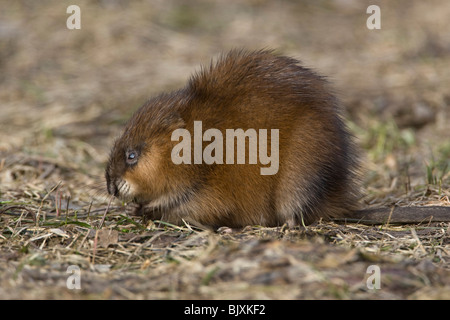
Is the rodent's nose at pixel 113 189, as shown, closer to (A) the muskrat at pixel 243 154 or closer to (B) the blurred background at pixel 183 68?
(A) the muskrat at pixel 243 154

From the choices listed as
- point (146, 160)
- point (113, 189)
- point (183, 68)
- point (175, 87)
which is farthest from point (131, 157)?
point (183, 68)

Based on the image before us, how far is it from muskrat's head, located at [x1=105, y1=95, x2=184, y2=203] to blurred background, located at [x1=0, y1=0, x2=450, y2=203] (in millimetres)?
1416

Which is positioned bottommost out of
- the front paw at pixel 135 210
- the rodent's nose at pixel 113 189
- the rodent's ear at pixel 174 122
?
the front paw at pixel 135 210

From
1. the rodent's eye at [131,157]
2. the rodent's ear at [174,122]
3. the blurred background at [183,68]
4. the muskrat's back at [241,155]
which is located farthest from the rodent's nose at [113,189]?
the blurred background at [183,68]

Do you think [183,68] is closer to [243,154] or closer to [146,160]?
[146,160]

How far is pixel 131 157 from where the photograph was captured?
4.96m

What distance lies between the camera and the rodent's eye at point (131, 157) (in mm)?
4941

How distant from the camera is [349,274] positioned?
3691 mm

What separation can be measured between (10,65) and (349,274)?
792 cm

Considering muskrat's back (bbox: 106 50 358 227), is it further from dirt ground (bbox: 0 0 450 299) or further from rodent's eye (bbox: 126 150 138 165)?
dirt ground (bbox: 0 0 450 299)

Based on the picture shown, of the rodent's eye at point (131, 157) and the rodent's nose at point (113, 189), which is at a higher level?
the rodent's eye at point (131, 157)
